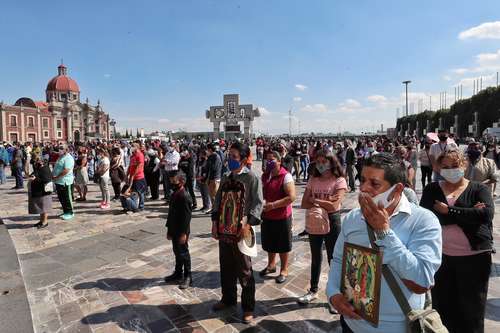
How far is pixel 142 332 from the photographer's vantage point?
305 centimetres

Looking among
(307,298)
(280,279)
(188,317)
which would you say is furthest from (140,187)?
(307,298)

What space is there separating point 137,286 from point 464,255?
355cm

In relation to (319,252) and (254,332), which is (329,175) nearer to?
(319,252)

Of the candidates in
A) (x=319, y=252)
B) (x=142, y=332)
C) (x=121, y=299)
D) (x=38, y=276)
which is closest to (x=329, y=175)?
(x=319, y=252)

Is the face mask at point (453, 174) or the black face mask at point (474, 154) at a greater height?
the black face mask at point (474, 154)

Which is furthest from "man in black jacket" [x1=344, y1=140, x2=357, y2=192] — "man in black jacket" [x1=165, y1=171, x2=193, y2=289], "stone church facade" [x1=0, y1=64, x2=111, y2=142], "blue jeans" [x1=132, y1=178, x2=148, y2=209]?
"stone church facade" [x1=0, y1=64, x2=111, y2=142]

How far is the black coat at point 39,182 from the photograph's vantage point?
21.9ft

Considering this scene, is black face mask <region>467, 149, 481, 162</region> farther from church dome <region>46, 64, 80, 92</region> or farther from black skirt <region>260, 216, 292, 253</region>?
church dome <region>46, 64, 80, 92</region>

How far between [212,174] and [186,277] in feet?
12.2

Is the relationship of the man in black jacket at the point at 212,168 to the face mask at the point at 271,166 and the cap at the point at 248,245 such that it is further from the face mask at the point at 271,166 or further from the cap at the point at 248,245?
the cap at the point at 248,245

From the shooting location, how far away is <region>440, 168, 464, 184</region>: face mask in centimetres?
246

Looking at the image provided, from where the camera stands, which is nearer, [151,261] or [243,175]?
[243,175]

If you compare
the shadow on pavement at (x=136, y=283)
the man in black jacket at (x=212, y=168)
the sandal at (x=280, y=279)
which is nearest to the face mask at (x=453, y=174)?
the sandal at (x=280, y=279)

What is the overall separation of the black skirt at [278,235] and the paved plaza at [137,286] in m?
0.47
